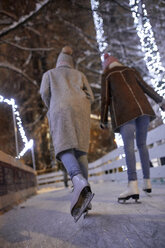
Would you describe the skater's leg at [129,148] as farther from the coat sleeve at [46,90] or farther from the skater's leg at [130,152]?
the coat sleeve at [46,90]

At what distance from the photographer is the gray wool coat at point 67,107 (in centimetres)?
246

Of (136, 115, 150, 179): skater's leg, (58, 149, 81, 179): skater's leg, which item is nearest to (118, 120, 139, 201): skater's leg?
(136, 115, 150, 179): skater's leg

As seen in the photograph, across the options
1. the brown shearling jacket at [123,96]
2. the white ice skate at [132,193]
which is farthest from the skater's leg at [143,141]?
the white ice skate at [132,193]

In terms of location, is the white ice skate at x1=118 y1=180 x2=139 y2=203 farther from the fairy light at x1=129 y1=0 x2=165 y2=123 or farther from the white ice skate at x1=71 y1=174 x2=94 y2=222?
the fairy light at x1=129 y1=0 x2=165 y2=123

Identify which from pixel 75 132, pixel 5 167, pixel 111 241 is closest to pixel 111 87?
pixel 75 132

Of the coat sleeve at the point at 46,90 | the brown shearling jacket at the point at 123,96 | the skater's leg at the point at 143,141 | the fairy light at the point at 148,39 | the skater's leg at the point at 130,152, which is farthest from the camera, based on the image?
the fairy light at the point at 148,39

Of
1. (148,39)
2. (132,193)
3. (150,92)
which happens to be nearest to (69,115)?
(132,193)

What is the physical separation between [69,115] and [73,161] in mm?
449

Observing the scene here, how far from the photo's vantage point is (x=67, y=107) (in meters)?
2.49

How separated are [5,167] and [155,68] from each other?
2864 millimetres

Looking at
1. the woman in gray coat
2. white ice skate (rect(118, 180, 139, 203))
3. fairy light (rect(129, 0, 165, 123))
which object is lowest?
white ice skate (rect(118, 180, 139, 203))

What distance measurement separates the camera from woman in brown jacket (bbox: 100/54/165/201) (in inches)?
116

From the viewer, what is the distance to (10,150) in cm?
341

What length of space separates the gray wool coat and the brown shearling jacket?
15.7 inches
